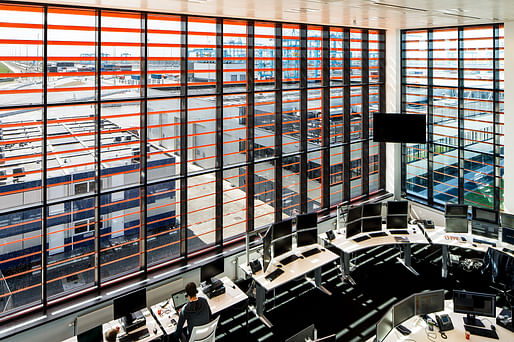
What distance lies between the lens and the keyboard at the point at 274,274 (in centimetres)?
543

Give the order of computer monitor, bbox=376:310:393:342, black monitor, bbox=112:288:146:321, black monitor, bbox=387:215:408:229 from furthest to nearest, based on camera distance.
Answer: black monitor, bbox=387:215:408:229, black monitor, bbox=112:288:146:321, computer monitor, bbox=376:310:393:342

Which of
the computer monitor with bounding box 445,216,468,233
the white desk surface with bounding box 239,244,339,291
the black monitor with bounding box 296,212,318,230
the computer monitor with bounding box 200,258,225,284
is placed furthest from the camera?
the computer monitor with bounding box 445,216,468,233

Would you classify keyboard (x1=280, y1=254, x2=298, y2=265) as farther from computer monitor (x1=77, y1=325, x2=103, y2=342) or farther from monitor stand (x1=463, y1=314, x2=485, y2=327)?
computer monitor (x1=77, y1=325, x2=103, y2=342)

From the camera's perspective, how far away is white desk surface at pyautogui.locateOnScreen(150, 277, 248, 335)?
4641 mm

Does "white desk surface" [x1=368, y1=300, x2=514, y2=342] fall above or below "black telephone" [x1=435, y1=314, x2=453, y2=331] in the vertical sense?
below

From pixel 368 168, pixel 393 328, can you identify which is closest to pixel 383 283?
pixel 393 328

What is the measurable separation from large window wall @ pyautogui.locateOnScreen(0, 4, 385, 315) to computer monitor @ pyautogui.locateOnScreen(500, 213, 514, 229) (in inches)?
117

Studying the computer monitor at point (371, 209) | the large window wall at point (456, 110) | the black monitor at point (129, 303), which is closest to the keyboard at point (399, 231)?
the computer monitor at point (371, 209)

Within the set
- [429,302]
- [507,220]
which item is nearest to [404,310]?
[429,302]

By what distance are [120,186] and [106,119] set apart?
0.94 meters

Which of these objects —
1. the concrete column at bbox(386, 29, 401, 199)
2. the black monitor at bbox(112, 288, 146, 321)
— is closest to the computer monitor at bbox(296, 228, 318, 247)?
the black monitor at bbox(112, 288, 146, 321)

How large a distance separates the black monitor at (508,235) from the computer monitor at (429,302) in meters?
2.62

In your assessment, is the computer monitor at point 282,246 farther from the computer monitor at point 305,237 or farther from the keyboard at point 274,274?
the keyboard at point 274,274

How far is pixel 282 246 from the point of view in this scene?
6.05 meters
